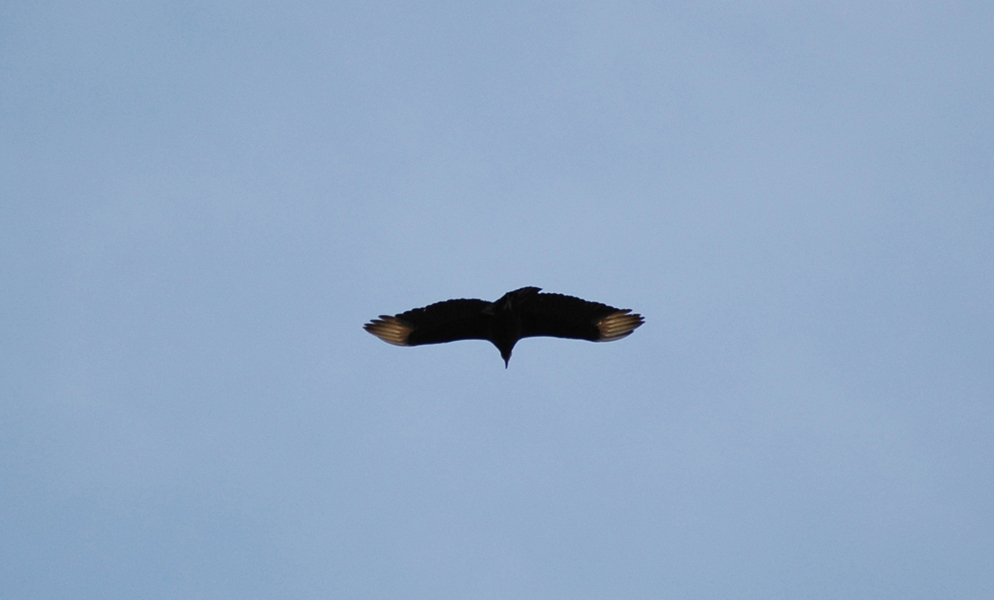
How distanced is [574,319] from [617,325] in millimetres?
668

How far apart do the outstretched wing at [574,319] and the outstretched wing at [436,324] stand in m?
0.64

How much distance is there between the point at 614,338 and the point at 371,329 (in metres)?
3.53

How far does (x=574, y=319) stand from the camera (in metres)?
13.6

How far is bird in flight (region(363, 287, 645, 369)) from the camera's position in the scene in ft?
42.9

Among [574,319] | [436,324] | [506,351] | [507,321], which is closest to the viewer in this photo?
[507,321]

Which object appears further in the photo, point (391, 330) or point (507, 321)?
Result: point (391, 330)

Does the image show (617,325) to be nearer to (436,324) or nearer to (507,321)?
(507,321)

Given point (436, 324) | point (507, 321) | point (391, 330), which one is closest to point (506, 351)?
point (507, 321)

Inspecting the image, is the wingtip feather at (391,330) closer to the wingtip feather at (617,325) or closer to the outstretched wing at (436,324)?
the outstretched wing at (436,324)

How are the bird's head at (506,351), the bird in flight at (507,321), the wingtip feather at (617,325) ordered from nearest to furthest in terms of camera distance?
the bird in flight at (507,321), the bird's head at (506,351), the wingtip feather at (617,325)

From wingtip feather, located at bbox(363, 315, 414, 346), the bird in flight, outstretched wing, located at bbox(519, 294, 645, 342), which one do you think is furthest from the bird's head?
wingtip feather, located at bbox(363, 315, 414, 346)

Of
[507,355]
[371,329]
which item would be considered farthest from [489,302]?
[371,329]

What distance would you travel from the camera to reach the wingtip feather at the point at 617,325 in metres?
13.7

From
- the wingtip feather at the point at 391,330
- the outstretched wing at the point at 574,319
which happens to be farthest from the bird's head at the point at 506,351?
the wingtip feather at the point at 391,330
